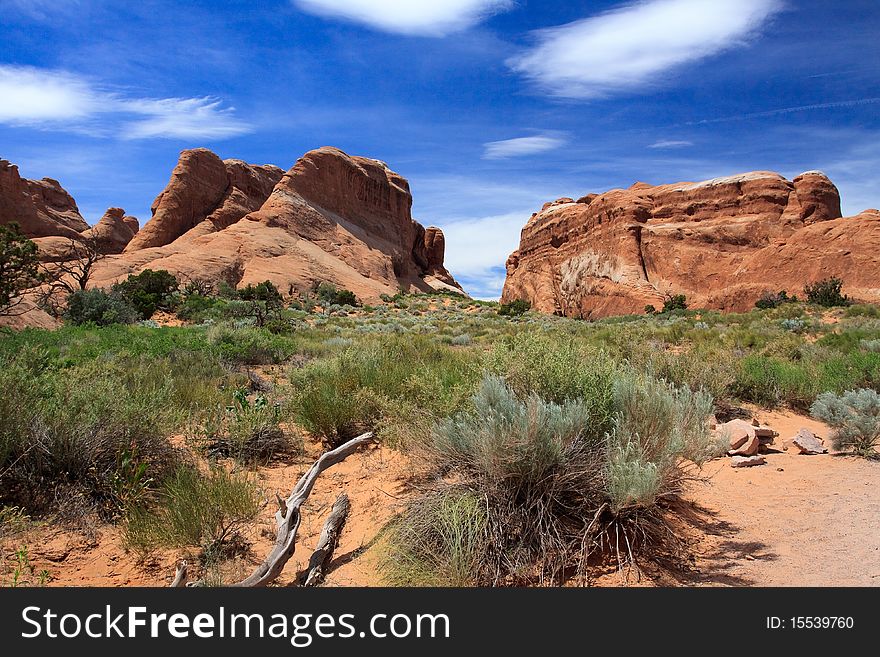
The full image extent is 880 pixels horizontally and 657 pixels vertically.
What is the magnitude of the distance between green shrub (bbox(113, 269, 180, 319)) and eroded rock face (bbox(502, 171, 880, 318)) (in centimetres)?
3389

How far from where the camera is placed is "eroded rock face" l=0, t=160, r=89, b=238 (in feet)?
198

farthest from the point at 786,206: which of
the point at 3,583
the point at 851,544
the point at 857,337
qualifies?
the point at 3,583

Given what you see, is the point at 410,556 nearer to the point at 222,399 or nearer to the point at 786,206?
the point at 222,399

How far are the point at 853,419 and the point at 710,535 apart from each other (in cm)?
343

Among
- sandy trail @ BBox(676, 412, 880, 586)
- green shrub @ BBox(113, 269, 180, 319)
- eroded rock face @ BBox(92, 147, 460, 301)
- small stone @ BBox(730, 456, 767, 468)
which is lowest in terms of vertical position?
sandy trail @ BBox(676, 412, 880, 586)

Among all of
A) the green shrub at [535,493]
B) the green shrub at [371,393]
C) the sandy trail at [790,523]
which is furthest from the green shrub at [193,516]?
the sandy trail at [790,523]

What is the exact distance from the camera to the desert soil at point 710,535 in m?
3.17

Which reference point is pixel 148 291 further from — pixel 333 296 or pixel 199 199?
pixel 199 199

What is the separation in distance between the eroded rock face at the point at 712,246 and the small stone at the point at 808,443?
111 ft

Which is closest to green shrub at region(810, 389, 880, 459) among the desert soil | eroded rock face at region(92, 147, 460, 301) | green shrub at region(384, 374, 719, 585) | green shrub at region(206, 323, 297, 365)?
the desert soil

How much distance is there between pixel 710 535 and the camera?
374 centimetres

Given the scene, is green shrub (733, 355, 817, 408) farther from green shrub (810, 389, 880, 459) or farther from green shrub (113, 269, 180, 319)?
green shrub (113, 269, 180, 319)

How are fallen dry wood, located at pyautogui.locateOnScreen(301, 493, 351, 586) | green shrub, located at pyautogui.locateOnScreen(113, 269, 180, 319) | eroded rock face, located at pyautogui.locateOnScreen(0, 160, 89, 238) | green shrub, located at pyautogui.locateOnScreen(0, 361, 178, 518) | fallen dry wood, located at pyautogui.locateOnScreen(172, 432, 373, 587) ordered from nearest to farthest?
fallen dry wood, located at pyautogui.locateOnScreen(172, 432, 373, 587), fallen dry wood, located at pyautogui.locateOnScreen(301, 493, 351, 586), green shrub, located at pyautogui.locateOnScreen(0, 361, 178, 518), green shrub, located at pyautogui.locateOnScreen(113, 269, 180, 319), eroded rock face, located at pyautogui.locateOnScreen(0, 160, 89, 238)

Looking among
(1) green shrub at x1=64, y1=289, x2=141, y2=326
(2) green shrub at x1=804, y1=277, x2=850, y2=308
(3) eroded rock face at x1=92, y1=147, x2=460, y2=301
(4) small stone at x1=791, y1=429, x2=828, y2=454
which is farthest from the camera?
(3) eroded rock face at x1=92, y1=147, x2=460, y2=301
